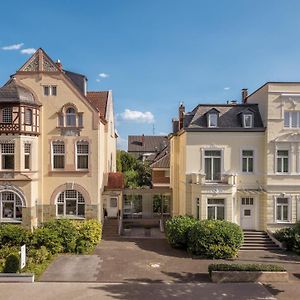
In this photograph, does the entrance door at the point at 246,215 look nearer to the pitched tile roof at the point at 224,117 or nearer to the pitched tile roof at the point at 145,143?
the pitched tile roof at the point at 224,117

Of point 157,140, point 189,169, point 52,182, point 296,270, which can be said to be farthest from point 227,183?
point 157,140

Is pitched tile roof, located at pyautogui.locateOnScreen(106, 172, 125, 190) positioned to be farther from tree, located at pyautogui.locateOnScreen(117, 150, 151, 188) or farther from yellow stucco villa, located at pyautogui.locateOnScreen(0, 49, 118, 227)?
tree, located at pyautogui.locateOnScreen(117, 150, 151, 188)

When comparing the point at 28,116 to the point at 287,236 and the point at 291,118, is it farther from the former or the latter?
the point at 287,236

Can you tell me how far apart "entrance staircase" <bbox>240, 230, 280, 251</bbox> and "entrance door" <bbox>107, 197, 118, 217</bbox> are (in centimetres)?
1162

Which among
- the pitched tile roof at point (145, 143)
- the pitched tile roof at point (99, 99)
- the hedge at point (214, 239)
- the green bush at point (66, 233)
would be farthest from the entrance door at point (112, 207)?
the pitched tile roof at point (145, 143)

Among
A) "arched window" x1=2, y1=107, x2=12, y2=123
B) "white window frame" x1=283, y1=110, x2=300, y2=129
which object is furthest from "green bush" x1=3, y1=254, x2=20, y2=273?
"white window frame" x1=283, y1=110, x2=300, y2=129

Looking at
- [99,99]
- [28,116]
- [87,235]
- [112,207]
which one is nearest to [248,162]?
[112,207]

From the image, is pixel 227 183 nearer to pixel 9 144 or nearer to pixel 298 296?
pixel 298 296

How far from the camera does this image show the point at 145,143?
9900cm

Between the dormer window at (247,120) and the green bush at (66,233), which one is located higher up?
the dormer window at (247,120)

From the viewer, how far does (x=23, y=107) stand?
26.4m

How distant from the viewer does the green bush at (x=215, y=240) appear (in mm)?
24141

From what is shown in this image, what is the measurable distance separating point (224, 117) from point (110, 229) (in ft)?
42.6

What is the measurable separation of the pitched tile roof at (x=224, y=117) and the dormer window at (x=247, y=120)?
1.03 feet
